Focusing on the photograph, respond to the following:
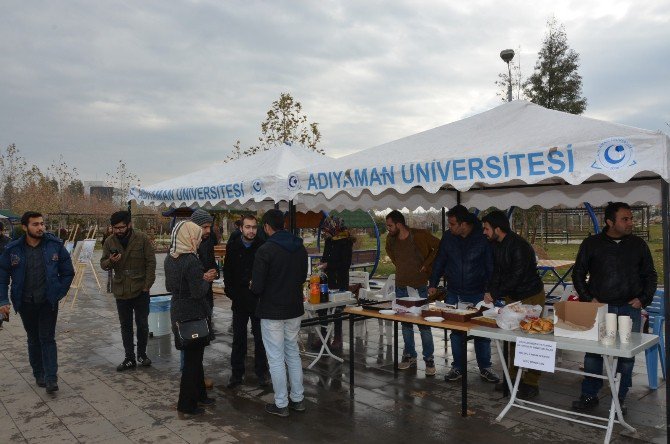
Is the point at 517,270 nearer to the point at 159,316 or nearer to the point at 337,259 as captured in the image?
the point at 337,259

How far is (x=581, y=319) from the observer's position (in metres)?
3.60

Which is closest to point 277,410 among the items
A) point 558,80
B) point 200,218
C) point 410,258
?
point 200,218

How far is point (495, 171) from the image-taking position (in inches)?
147

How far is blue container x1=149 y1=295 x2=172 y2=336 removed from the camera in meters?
7.10

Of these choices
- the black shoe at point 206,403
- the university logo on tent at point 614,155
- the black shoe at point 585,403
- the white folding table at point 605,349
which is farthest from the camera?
the black shoe at point 206,403

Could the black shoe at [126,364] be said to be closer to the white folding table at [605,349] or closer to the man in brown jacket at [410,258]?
the man in brown jacket at [410,258]

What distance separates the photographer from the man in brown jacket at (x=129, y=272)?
5469mm

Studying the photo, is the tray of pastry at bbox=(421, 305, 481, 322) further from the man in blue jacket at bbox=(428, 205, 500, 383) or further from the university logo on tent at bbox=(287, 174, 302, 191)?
the university logo on tent at bbox=(287, 174, 302, 191)

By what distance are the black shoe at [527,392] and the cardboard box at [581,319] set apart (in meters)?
1.12

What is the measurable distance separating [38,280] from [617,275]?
520 centimetres

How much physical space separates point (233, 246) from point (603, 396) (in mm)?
3738

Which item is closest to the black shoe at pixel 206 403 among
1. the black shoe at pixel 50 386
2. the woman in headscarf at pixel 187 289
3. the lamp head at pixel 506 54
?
the woman in headscarf at pixel 187 289

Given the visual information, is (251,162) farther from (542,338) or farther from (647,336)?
(647,336)

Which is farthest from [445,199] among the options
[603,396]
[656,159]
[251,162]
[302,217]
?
[302,217]
